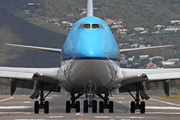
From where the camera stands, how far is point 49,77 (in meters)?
21.7

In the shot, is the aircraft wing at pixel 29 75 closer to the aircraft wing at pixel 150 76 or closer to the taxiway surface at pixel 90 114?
the taxiway surface at pixel 90 114

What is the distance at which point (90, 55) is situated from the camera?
16844mm

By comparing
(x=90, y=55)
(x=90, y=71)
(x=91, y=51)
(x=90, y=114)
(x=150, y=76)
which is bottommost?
(x=90, y=114)

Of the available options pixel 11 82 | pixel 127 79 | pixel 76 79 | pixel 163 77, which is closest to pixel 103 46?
pixel 76 79

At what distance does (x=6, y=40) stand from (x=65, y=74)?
18427cm

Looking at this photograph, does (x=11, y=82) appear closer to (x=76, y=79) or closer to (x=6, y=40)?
(x=76, y=79)

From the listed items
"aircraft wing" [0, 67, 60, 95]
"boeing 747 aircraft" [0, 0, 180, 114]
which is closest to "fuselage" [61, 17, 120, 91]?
"boeing 747 aircraft" [0, 0, 180, 114]

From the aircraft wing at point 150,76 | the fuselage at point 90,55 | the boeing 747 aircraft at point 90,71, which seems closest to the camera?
the fuselage at point 90,55

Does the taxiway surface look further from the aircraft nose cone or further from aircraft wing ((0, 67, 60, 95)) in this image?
the aircraft nose cone

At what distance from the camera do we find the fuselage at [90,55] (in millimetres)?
17156

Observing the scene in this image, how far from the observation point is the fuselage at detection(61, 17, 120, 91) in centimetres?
1716

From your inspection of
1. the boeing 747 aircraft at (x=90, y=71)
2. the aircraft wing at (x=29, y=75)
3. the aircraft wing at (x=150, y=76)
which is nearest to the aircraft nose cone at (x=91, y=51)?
the boeing 747 aircraft at (x=90, y=71)

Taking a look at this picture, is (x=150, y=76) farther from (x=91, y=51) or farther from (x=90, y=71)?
(x=91, y=51)

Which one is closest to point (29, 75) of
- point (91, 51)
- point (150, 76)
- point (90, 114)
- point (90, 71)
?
point (90, 114)
